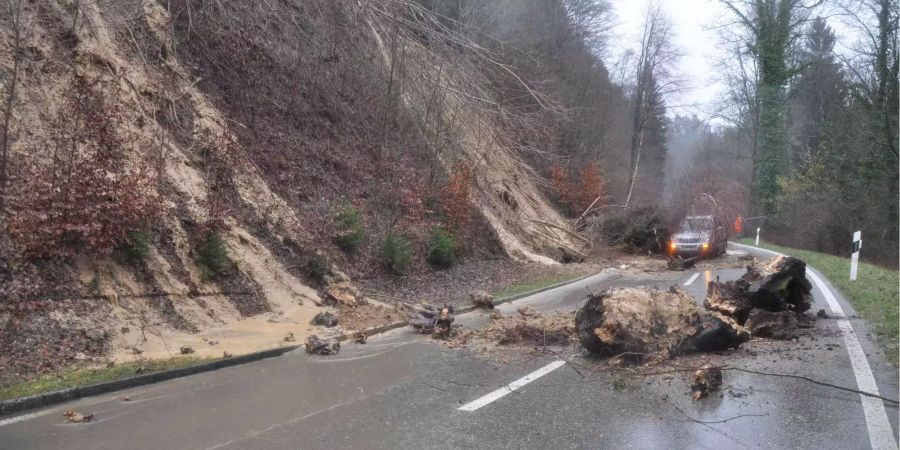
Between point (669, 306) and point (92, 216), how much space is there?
25.5 feet

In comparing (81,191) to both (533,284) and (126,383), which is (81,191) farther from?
(533,284)

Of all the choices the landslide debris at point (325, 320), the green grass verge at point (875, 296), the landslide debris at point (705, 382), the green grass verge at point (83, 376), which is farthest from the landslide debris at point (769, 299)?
the green grass verge at point (83, 376)

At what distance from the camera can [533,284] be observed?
1731 centimetres

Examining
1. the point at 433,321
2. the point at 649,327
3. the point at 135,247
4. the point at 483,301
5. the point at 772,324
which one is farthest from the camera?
the point at 483,301

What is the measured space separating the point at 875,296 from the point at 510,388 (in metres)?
→ 8.50

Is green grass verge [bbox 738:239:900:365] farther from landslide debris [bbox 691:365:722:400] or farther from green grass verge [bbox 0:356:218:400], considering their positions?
green grass verge [bbox 0:356:218:400]

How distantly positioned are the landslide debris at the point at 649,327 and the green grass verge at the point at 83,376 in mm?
4783

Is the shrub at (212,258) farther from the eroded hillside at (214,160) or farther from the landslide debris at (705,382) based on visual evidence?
the landslide debris at (705,382)

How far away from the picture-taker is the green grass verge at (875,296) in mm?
8547

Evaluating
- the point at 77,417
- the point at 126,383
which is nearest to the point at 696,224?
the point at 126,383

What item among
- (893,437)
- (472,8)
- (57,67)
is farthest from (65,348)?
(472,8)

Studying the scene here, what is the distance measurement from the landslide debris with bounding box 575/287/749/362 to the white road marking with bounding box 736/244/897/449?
1.25m

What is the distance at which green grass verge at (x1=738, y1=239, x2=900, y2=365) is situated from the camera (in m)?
8.55

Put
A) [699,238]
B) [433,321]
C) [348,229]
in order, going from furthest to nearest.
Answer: [699,238] < [348,229] < [433,321]
